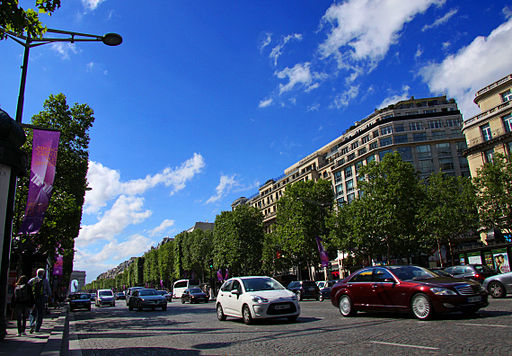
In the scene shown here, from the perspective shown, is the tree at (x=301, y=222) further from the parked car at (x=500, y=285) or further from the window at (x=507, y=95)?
the parked car at (x=500, y=285)

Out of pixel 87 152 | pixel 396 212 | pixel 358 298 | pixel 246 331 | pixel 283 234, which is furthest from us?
pixel 283 234

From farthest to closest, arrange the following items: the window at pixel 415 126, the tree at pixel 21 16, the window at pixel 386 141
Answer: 1. the window at pixel 415 126
2. the window at pixel 386 141
3. the tree at pixel 21 16

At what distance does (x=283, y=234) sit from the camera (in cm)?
5088

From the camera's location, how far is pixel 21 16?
597cm

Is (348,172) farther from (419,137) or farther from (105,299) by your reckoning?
(105,299)

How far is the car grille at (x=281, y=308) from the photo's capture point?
10656 millimetres

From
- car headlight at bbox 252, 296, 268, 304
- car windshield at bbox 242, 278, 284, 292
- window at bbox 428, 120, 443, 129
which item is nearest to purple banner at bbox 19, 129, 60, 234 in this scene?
car windshield at bbox 242, 278, 284, 292

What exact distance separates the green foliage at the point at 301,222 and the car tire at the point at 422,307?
36376 mm

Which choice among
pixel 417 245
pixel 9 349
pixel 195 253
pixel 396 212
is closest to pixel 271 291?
pixel 9 349

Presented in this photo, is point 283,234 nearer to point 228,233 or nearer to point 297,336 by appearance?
point 228,233

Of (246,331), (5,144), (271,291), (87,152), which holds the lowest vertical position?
(246,331)

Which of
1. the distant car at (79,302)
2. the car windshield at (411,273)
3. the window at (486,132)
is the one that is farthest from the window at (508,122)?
the distant car at (79,302)

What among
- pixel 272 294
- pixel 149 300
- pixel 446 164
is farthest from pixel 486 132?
pixel 272 294

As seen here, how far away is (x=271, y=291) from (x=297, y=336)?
10.6 feet
